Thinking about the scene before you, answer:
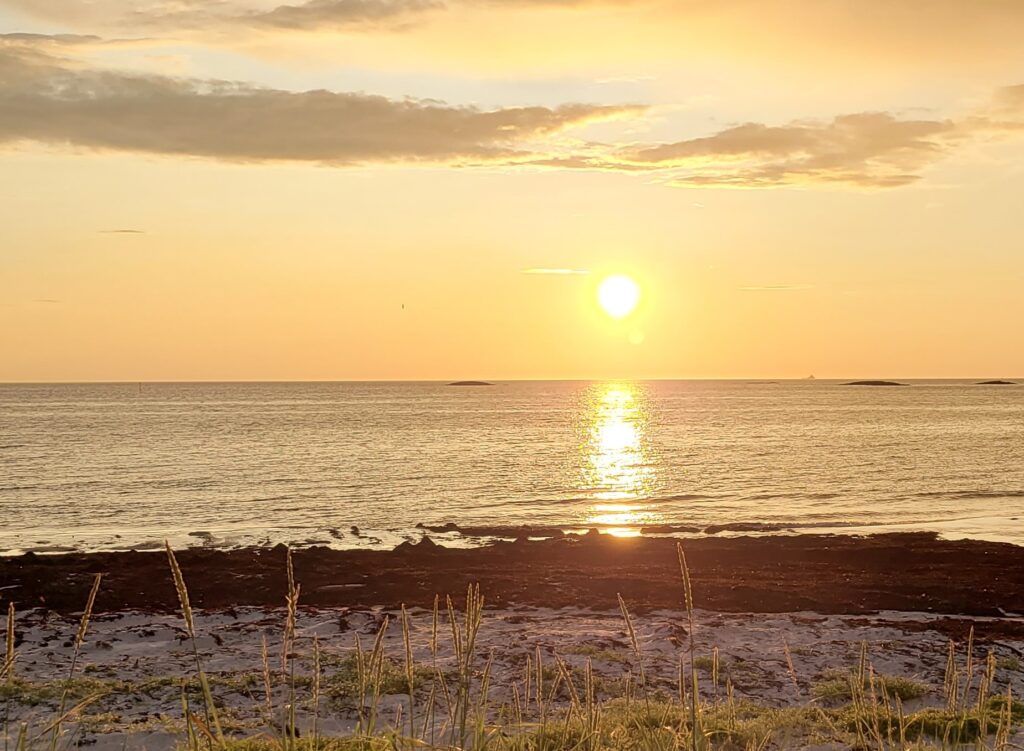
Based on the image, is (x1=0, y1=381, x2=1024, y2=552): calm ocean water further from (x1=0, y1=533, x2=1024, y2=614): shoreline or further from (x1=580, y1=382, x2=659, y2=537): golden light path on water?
A: (x1=0, y1=533, x2=1024, y2=614): shoreline

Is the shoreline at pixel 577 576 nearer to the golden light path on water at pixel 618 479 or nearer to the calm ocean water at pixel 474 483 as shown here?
the calm ocean water at pixel 474 483

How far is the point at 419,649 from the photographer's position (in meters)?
15.6

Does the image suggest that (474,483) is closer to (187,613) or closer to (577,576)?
(577,576)

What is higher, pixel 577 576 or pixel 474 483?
pixel 577 576

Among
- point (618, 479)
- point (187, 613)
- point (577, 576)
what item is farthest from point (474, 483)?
point (187, 613)

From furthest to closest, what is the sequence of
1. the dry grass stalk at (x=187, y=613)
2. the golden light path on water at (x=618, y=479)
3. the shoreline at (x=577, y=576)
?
1. the golden light path on water at (x=618, y=479)
2. the shoreline at (x=577, y=576)
3. the dry grass stalk at (x=187, y=613)

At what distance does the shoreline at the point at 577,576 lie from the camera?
2000cm

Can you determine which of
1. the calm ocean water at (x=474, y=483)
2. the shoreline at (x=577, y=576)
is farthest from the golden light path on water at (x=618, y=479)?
the shoreline at (x=577, y=576)

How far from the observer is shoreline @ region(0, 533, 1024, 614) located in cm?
2000

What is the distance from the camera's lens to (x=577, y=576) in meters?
23.3

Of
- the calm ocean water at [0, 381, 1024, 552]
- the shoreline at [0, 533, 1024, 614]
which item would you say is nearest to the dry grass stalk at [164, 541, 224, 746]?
the shoreline at [0, 533, 1024, 614]

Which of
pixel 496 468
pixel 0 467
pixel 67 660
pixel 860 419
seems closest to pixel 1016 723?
pixel 67 660

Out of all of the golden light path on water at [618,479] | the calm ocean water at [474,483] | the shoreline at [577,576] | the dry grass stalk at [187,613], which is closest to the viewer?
the dry grass stalk at [187,613]

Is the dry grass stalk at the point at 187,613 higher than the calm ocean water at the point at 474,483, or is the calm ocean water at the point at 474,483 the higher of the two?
the dry grass stalk at the point at 187,613
